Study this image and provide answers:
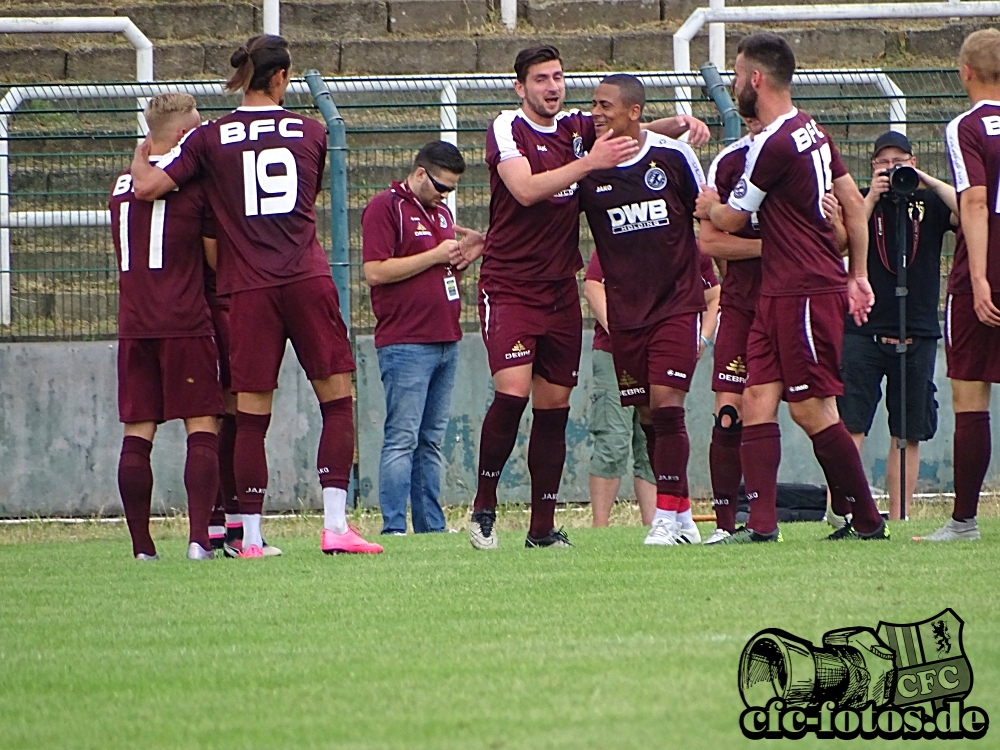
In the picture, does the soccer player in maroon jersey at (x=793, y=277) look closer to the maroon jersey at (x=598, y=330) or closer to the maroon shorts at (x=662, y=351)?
the maroon shorts at (x=662, y=351)

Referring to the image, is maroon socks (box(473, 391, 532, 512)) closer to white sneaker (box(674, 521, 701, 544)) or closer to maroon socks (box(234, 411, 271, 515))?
white sneaker (box(674, 521, 701, 544))

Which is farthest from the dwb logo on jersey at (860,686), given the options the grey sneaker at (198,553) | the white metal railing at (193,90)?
the white metal railing at (193,90)

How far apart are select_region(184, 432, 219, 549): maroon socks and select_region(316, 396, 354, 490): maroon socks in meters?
0.52

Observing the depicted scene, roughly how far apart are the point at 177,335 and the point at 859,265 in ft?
10.5

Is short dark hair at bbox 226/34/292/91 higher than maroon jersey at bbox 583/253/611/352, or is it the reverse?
short dark hair at bbox 226/34/292/91

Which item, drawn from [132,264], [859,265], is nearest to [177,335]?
[132,264]

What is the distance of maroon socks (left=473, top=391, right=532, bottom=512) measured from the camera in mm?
7602

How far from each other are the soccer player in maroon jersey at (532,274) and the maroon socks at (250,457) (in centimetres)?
105

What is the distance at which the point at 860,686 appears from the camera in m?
3.92

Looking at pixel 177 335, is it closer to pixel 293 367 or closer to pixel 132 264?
pixel 132 264

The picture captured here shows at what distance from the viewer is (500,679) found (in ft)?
14.0

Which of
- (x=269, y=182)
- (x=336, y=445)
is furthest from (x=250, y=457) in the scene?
(x=269, y=182)

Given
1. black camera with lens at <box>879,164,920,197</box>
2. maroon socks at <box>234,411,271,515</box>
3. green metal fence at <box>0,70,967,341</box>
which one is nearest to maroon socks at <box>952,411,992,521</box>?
black camera with lens at <box>879,164,920,197</box>

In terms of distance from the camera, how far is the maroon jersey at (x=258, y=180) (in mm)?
7328
